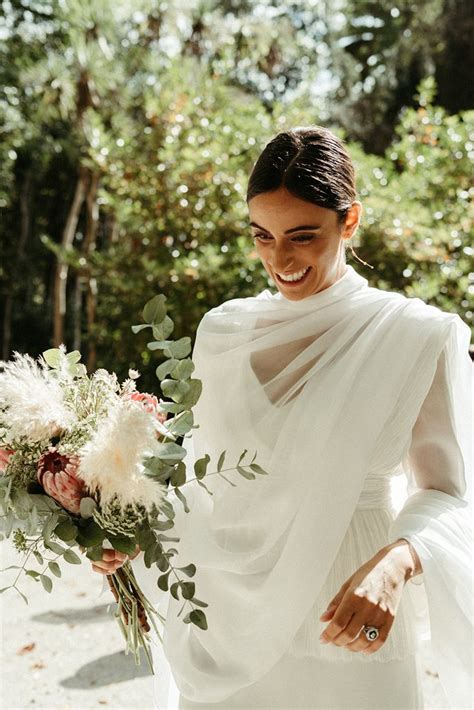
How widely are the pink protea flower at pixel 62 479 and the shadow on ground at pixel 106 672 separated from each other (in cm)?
270

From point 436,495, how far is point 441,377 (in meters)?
0.23

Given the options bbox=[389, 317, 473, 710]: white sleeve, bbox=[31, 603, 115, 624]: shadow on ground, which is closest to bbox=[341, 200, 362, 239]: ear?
bbox=[389, 317, 473, 710]: white sleeve

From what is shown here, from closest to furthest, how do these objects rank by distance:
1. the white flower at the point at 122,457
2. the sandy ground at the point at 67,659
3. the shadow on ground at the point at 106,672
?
the white flower at the point at 122,457, the sandy ground at the point at 67,659, the shadow on ground at the point at 106,672

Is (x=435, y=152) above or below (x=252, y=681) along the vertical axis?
above

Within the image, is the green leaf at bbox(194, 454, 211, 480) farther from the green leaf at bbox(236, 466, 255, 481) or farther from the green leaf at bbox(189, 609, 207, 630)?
the green leaf at bbox(189, 609, 207, 630)

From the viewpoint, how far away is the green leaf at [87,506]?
1.42 meters

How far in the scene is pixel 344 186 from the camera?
63.0 inches

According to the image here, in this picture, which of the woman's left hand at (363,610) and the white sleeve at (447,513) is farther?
the white sleeve at (447,513)

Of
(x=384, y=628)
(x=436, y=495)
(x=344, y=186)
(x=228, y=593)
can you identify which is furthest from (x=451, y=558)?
(x=344, y=186)

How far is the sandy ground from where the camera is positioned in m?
3.79

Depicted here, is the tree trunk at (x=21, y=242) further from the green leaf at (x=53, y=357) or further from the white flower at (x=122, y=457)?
the white flower at (x=122, y=457)

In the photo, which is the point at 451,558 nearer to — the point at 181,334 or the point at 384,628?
the point at 384,628

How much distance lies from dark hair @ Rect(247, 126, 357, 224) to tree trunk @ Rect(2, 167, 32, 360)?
13260 millimetres

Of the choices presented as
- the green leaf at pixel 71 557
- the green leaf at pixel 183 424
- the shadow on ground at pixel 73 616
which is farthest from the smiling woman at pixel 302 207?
the shadow on ground at pixel 73 616
